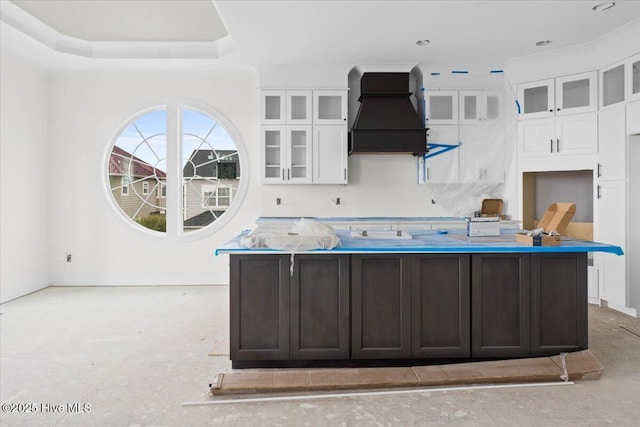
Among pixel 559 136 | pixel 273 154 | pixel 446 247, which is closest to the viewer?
pixel 446 247

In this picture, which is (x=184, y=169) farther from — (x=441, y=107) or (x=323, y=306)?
(x=323, y=306)

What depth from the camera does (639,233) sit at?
12.6 feet

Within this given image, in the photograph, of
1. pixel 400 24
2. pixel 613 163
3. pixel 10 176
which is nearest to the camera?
pixel 400 24

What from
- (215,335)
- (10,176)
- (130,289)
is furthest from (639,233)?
(10,176)

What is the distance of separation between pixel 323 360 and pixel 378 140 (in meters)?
2.85

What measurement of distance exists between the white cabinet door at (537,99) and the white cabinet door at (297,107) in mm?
2428

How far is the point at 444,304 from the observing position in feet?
8.54

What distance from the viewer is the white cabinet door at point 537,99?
4512mm

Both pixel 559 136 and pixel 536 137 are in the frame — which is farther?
pixel 536 137

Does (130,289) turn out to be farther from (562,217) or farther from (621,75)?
Result: (621,75)

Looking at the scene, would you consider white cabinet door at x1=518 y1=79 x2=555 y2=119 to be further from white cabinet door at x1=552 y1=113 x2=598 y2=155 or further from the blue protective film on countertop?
the blue protective film on countertop

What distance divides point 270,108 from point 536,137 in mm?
3047

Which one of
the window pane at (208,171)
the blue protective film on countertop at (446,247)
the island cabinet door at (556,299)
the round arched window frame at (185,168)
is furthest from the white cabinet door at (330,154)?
the island cabinet door at (556,299)

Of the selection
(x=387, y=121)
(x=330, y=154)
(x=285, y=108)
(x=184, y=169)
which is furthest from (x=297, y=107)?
(x=184, y=169)
